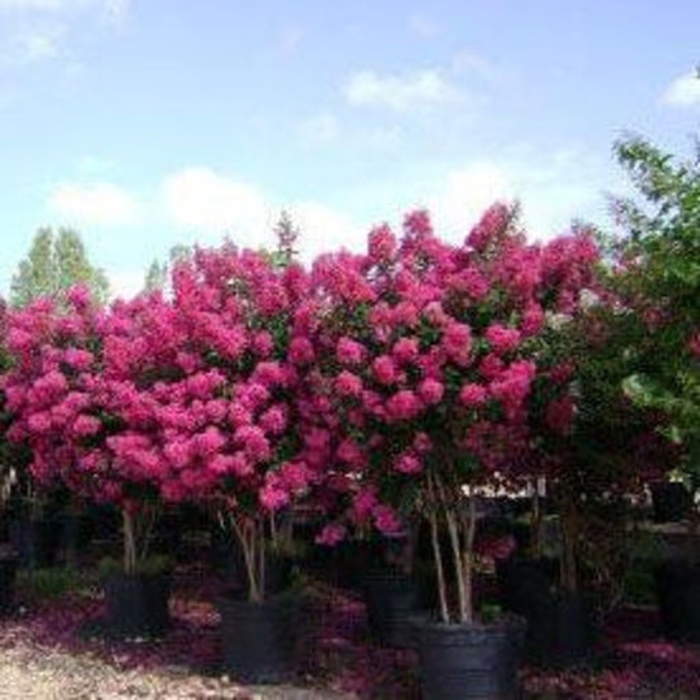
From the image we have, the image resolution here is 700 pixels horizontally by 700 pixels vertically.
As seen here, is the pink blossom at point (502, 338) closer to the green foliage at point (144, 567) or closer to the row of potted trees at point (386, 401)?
the row of potted trees at point (386, 401)

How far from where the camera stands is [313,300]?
767 cm

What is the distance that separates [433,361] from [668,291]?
1.23 m

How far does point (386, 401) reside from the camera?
6.73m

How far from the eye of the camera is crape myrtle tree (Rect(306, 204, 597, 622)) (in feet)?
21.7

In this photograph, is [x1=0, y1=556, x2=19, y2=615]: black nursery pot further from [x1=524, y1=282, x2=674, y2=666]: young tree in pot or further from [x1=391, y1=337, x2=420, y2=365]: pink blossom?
[x1=391, y1=337, x2=420, y2=365]: pink blossom

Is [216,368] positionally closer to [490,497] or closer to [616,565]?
[616,565]

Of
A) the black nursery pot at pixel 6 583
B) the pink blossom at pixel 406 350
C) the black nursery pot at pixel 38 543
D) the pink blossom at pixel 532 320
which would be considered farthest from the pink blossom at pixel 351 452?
the black nursery pot at pixel 38 543

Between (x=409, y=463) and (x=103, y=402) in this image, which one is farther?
(x=103, y=402)

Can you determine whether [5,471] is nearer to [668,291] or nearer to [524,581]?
[524,581]

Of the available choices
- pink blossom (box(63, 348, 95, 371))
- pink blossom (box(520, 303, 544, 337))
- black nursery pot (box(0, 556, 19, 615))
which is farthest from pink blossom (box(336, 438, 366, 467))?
black nursery pot (box(0, 556, 19, 615))

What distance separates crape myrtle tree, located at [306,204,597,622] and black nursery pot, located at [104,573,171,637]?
2441 mm

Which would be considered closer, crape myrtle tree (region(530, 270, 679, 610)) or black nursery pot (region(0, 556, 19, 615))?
crape myrtle tree (region(530, 270, 679, 610))

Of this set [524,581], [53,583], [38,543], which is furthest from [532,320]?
[38,543]

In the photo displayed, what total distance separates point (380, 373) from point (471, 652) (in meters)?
1.56
